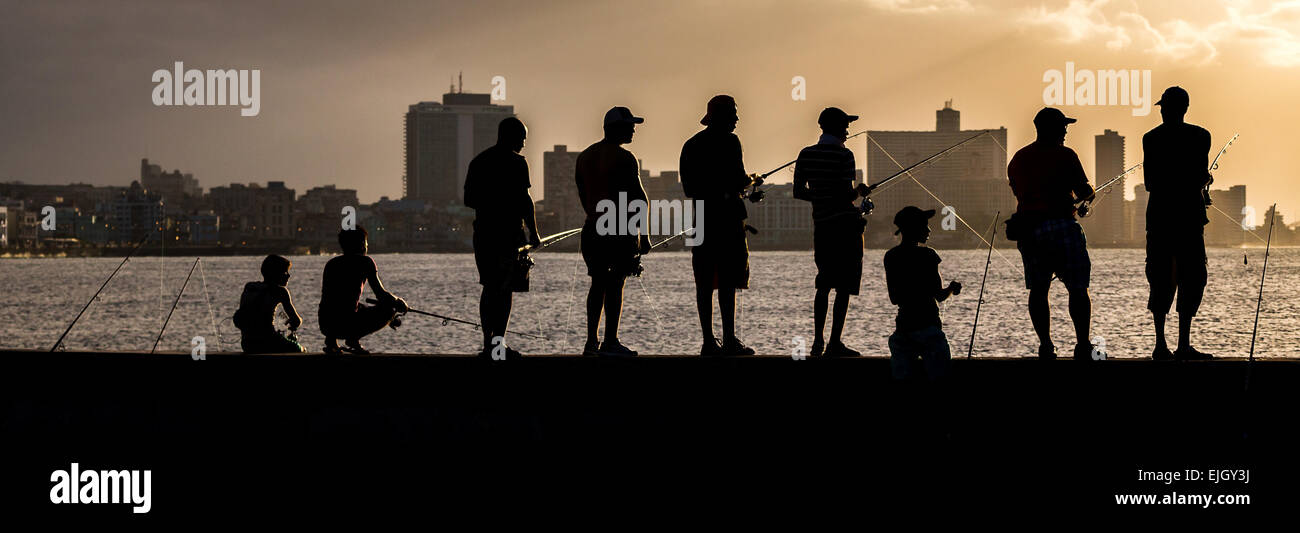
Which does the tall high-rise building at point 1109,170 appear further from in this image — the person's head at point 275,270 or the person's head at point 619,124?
the person's head at point 275,270

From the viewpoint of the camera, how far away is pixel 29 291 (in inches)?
4016

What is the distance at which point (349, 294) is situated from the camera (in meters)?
9.76

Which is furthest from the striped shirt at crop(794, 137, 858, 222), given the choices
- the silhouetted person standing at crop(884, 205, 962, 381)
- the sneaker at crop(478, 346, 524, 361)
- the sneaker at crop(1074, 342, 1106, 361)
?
the sneaker at crop(478, 346, 524, 361)

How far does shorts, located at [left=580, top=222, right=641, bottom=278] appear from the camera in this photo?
27.0 ft

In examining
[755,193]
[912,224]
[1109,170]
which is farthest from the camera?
[1109,170]

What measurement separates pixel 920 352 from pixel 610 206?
2.63 m

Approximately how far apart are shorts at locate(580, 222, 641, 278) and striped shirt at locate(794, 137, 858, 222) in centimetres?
129

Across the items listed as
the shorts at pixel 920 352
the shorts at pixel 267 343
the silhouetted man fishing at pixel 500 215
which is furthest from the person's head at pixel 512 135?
the shorts at pixel 920 352

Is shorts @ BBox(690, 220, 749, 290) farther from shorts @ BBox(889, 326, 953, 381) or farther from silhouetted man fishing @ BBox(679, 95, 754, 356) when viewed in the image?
shorts @ BBox(889, 326, 953, 381)

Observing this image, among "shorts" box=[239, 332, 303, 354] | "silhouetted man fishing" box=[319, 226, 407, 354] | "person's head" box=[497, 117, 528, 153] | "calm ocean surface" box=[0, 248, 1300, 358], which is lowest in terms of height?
"calm ocean surface" box=[0, 248, 1300, 358]

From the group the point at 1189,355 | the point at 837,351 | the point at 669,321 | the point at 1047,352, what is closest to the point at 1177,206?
the point at 1189,355

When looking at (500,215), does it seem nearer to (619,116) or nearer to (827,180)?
(619,116)
